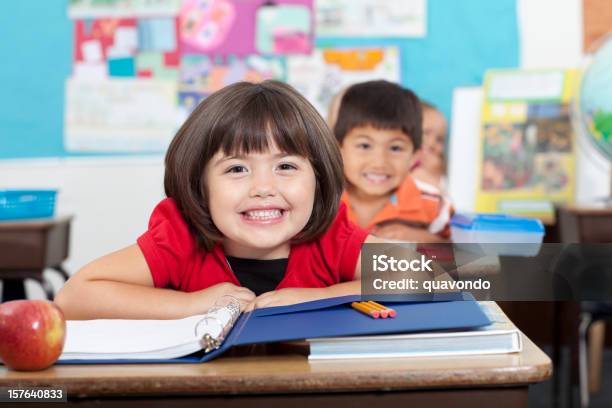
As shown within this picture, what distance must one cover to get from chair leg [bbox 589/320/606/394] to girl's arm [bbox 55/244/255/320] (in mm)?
2313

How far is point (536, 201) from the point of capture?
335 cm

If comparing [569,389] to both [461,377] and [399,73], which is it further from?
[461,377]

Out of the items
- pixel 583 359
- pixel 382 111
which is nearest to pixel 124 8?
pixel 382 111

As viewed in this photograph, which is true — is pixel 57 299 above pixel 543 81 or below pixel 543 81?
below

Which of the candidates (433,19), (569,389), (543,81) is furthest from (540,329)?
(433,19)

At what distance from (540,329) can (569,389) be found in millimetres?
866

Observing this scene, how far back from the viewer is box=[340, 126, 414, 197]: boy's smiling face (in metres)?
2.24

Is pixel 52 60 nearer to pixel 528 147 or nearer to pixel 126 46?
pixel 126 46

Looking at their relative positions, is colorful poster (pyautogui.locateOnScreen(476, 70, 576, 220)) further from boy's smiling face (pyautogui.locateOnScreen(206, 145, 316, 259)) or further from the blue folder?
the blue folder

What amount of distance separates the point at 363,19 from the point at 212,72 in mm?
723

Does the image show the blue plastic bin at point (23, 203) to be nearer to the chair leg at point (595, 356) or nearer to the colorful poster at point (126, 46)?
the colorful poster at point (126, 46)

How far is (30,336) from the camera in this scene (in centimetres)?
76

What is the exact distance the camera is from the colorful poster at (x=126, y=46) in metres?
3.59

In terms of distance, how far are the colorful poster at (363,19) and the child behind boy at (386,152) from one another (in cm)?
129
